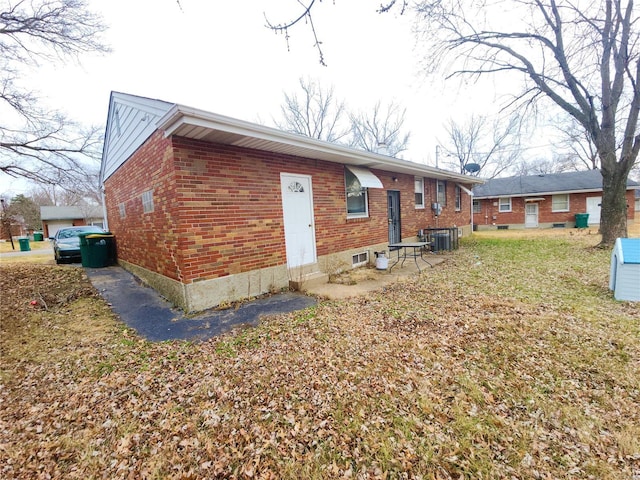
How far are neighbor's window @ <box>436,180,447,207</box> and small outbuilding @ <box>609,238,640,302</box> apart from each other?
8.38 meters

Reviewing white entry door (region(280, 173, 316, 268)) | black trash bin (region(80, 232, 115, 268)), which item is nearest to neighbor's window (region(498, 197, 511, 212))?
white entry door (region(280, 173, 316, 268))

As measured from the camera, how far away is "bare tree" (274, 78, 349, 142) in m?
24.9

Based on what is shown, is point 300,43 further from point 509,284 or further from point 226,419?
point 509,284

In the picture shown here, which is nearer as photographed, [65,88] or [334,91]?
[65,88]

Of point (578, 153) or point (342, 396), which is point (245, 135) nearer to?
point (342, 396)

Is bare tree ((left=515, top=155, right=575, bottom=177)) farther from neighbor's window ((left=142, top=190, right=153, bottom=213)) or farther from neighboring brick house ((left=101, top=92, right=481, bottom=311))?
neighbor's window ((left=142, top=190, right=153, bottom=213))

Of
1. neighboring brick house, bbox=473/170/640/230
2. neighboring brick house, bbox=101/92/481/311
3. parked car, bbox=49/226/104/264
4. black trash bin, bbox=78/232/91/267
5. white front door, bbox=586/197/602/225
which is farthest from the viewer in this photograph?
neighboring brick house, bbox=473/170/640/230

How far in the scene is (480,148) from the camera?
2928 cm

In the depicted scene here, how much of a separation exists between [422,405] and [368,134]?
2799cm

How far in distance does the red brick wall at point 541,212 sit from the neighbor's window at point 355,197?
17622 mm

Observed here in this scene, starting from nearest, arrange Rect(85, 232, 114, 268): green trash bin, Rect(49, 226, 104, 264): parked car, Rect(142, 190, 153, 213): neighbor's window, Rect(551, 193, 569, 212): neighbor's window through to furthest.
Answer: Rect(142, 190, 153, 213): neighbor's window, Rect(85, 232, 114, 268): green trash bin, Rect(49, 226, 104, 264): parked car, Rect(551, 193, 569, 212): neighbor's window

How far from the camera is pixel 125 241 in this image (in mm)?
8750

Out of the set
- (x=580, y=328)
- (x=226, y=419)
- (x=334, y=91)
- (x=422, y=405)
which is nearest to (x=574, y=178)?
(x=334, y=91)

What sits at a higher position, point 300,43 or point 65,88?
point 65,88
